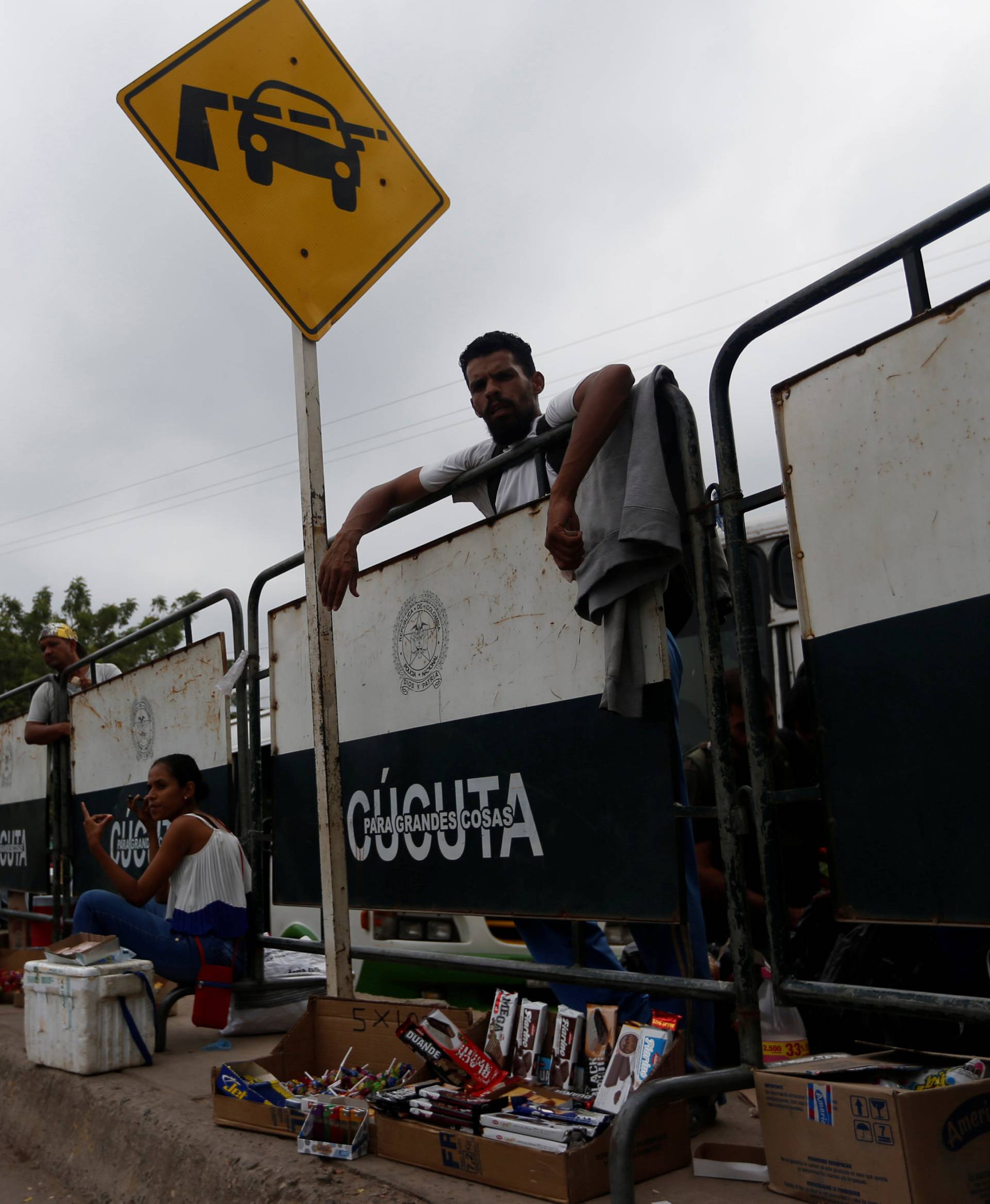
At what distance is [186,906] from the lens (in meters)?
3.90

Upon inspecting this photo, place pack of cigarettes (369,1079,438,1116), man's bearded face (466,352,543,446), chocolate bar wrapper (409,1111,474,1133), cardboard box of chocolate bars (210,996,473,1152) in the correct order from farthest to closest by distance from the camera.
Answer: man's bearded face (466,352,543,446) < cardboard box of chocolate bars (210,996,473,1152) < pack of cigarettes (369,1079,438,1116) < chocolate bar wrapper (409,1111,474,1133)

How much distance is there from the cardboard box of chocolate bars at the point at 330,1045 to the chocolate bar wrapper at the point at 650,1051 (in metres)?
0.63

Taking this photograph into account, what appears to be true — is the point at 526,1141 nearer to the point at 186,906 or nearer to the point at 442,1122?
the point at 442,1122

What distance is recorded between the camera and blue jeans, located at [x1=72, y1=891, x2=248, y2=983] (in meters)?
3.88

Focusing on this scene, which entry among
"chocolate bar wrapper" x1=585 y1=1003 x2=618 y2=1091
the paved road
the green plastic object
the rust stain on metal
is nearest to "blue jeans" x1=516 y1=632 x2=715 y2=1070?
"chocolate bar wrapper" x1=585 y1=1003 x2=618 y2=1091

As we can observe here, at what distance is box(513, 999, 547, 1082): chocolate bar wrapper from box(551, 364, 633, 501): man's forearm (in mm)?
1212

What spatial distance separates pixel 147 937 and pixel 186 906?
0.58ft

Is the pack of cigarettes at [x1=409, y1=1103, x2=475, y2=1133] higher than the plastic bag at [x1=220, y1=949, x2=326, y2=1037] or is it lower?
higher

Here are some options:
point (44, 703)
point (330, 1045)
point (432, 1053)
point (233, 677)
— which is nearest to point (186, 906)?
point (233, 677)

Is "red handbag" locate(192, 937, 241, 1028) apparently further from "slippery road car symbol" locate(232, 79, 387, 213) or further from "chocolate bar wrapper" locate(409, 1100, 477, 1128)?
"slippery road car symbol" locate(232, 79, 387, 213)

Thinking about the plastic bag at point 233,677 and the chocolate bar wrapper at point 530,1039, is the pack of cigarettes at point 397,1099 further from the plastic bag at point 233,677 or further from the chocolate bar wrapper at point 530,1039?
the plastic bag at point 233,677

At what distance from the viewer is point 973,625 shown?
1.82 m

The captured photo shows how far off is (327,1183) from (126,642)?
154 inches

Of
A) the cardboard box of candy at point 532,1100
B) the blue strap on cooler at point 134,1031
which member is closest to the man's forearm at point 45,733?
the blue strap on cooler at point 134,1031
